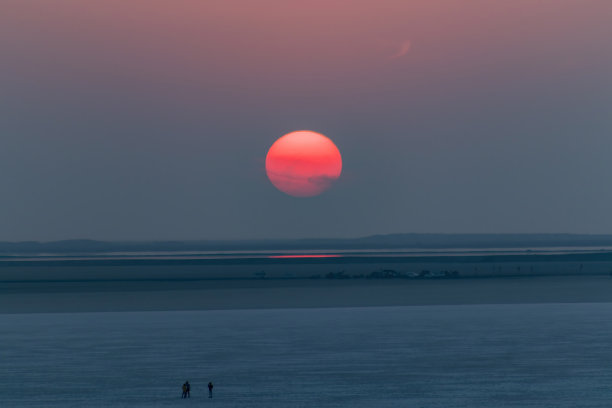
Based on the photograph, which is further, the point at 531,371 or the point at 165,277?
the point at 165,277

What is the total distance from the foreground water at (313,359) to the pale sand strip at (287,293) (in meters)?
5.39

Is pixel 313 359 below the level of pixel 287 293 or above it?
below

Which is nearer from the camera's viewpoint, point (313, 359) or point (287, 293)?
point (313, 359)

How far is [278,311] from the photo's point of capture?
47938 millimetres

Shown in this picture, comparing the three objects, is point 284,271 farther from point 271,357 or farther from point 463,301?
point 271,357

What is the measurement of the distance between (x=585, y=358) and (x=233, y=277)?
161 ft

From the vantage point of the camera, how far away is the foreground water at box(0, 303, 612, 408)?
82.5 ft

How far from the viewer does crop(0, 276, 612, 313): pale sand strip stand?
171 ft

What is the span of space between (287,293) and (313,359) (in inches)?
1111

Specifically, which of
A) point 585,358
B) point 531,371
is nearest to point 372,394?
point 531,371

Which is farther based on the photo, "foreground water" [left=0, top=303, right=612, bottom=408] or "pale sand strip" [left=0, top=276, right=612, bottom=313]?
"pale sand strip" [left=0, top=276, right=612, bottom=313]

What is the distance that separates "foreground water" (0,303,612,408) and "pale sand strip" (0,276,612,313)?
17.7ft

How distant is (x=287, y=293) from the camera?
5938 centimetres

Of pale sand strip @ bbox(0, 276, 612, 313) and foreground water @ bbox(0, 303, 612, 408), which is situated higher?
pale sand strip @ bbox(0, 276, 612, 313)
